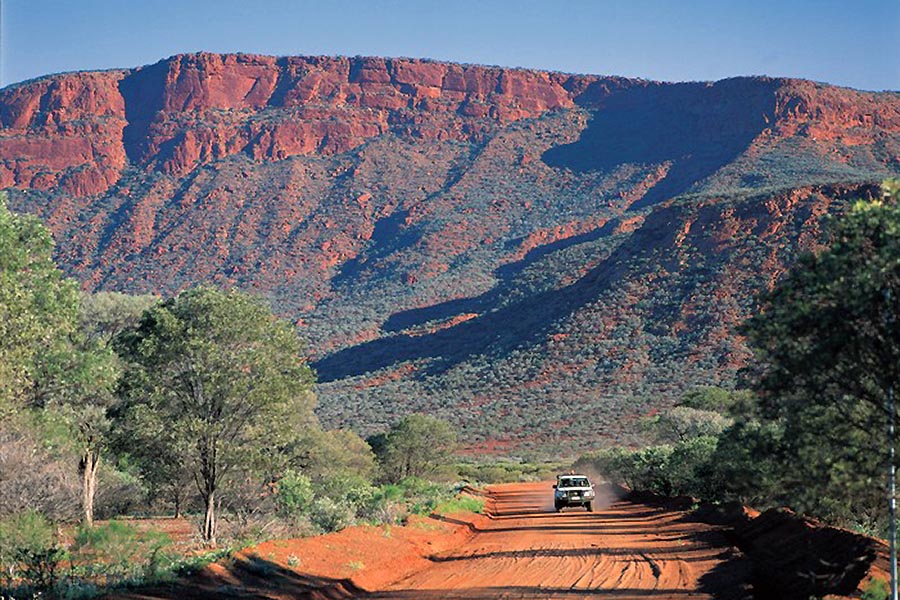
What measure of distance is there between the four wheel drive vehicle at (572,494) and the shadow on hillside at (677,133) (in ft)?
294

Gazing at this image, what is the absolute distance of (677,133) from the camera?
468 feet

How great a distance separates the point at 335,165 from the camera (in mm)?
149250

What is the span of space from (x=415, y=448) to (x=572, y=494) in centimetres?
2260

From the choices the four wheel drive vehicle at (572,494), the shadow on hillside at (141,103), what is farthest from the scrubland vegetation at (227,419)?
the shadow on hillside at (141,103)

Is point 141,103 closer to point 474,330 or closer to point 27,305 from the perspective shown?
point 474,330

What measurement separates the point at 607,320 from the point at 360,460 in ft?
115

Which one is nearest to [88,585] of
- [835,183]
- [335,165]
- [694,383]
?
[694,383]

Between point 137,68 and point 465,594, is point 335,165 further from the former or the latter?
point 465,594

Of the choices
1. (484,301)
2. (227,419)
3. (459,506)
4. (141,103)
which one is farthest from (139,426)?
(141,103)

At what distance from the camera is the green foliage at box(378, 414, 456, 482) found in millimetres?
55062

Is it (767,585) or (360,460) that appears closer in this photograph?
(767,585)

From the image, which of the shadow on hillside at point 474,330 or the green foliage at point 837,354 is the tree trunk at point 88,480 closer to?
the green foliage at point 837,354

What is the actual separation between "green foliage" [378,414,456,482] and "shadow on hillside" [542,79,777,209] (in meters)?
72.4

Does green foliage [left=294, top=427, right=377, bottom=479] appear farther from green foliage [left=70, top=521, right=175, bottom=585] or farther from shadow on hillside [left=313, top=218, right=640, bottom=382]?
shadow on hillside [left=313, top=218, right=640, bottom=382]
